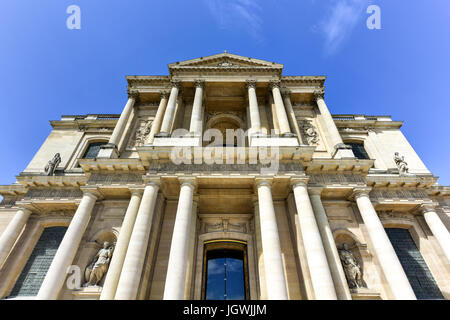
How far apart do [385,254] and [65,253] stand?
1450 centimetres

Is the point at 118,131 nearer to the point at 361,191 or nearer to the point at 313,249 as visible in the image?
the point at 313,249

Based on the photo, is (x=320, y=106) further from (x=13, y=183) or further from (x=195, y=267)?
(x=13, y=183)

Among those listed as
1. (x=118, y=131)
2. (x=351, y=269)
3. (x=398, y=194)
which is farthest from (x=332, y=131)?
(x=118, y=131)

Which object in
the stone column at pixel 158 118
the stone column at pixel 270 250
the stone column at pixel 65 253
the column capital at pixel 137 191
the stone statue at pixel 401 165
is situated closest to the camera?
the stone column at pixel 270 250

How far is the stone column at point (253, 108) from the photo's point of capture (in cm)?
1440

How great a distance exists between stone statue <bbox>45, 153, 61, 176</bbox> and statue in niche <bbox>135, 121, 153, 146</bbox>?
17.8 ft

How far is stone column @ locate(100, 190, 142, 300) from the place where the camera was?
938 centimetres

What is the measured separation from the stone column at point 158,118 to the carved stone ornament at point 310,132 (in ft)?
34.3

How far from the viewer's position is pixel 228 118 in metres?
19.0

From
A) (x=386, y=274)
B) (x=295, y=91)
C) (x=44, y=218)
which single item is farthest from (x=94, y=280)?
(x=295, y=91)

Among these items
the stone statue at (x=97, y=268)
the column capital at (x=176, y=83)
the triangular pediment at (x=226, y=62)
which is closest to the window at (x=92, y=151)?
the column capital at (x=176, y=83)

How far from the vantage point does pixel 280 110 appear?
1571 cm

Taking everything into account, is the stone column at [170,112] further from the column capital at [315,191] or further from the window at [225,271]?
the column capital at [315,191]
